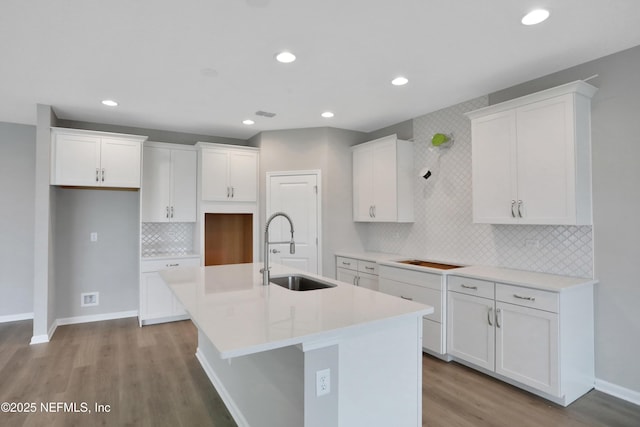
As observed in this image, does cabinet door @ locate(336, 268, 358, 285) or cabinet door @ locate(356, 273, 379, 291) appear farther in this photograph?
cabinet door @ locate(336, 268, 358, 285)

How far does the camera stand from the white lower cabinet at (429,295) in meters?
3.23

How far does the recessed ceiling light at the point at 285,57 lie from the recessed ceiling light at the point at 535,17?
5.20ft

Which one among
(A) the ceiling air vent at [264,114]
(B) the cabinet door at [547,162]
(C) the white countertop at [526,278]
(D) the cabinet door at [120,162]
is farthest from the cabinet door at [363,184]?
(D) the cabinet door at [120,162]

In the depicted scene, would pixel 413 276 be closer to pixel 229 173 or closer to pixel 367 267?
pixel 367 267

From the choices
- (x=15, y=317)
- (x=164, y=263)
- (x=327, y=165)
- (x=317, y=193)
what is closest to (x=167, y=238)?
(x=164, y=263)

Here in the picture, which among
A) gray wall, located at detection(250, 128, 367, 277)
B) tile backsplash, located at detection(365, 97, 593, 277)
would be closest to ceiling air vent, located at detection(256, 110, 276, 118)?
gray wall, located at detection(250, 128, 367, 277)

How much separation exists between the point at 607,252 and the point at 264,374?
8.90 feet

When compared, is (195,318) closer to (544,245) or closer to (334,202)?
(544,245)

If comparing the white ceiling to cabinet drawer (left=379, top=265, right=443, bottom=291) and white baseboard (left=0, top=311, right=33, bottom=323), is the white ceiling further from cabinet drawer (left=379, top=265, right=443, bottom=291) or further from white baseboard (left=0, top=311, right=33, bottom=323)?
white baseboard (left=0, top=311, right=33, bottom=323)

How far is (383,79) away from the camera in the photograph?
3133 mm

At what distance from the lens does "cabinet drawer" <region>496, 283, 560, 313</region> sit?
2.48 metres

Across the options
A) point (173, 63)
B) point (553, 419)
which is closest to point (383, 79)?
point (173, 63)

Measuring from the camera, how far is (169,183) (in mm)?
4688

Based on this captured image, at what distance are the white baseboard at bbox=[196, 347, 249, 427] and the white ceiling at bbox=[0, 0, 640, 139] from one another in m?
2.56
